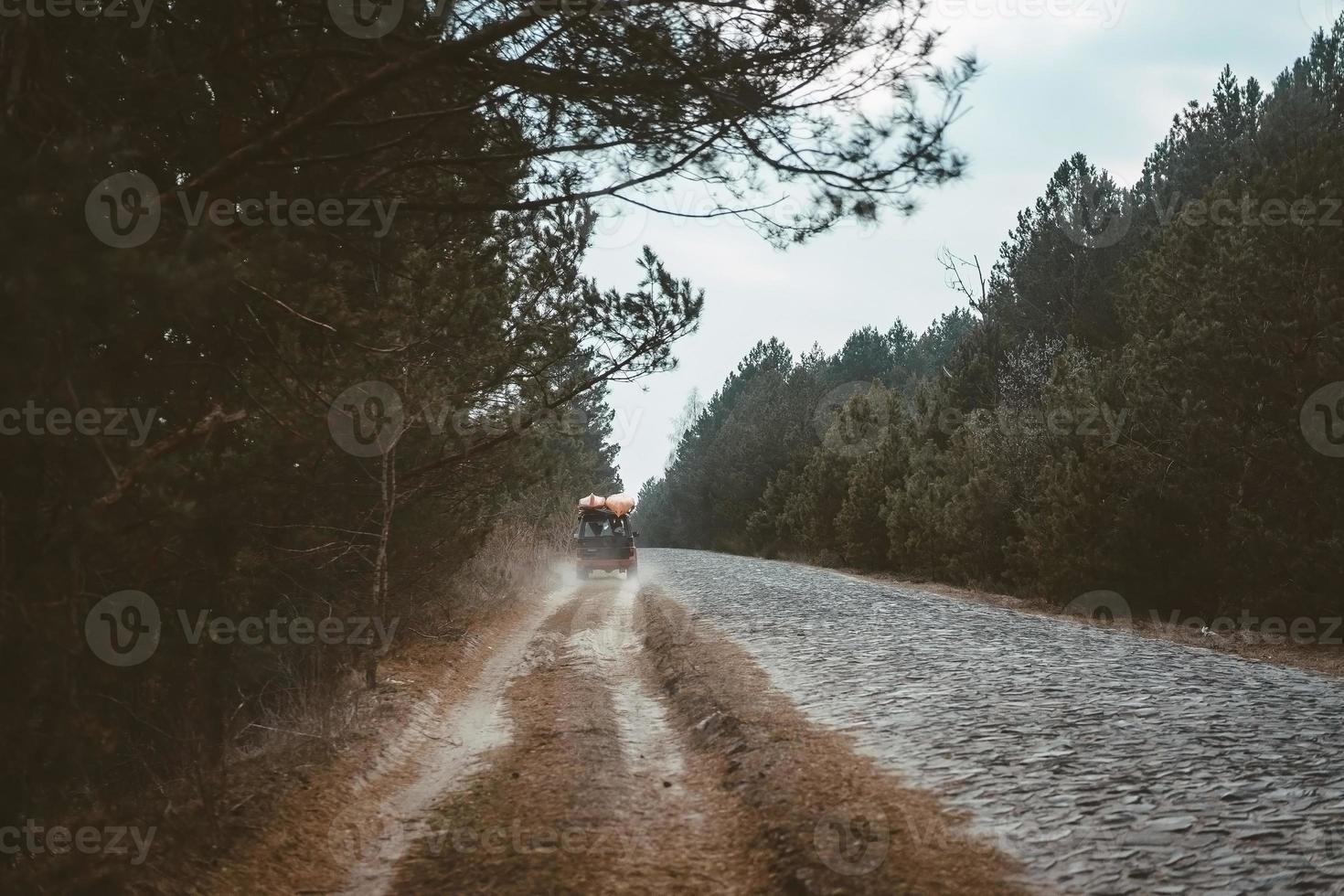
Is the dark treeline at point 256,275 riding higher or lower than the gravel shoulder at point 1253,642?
higher

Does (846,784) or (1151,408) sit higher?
(1151,408)

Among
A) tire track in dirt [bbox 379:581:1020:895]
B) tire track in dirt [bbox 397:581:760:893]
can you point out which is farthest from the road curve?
tire track in dirt [bbox 397:581:760:893]

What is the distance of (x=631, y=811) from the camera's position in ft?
19.1

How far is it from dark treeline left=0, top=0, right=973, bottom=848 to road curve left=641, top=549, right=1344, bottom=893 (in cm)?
373

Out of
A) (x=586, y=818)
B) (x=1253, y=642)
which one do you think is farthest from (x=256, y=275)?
(x=1253, y=642)

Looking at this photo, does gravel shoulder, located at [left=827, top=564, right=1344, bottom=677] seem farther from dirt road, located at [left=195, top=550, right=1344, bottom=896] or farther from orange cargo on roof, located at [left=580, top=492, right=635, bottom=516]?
orange cargo on roof, located at [left=580, top=492, right=635, bottom=516]

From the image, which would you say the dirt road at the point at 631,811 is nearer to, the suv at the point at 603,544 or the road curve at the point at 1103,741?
the road curve at the point at 1103,741

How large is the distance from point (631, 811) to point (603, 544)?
21447 millimetres

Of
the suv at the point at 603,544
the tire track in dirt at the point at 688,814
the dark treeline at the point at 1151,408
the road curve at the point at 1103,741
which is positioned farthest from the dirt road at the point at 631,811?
the suv at the point at 603,544

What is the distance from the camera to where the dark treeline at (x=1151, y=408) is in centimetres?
1322

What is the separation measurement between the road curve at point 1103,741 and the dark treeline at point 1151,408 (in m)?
3.10

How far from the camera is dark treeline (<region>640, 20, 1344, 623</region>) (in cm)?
1322

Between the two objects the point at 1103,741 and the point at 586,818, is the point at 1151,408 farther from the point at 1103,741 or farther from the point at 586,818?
the point at 586,818

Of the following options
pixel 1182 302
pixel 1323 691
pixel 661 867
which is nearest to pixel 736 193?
pixel 661 867
